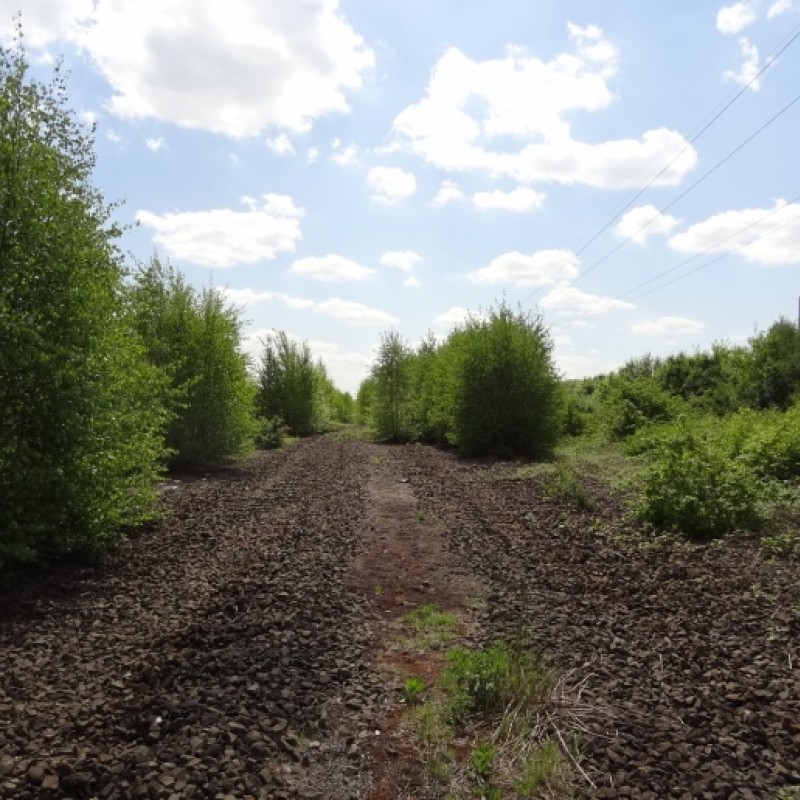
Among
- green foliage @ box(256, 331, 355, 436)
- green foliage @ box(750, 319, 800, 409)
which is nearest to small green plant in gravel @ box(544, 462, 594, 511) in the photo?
green foliage @ box(750, 319, 800, 409)

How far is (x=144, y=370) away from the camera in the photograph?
9.10 metres

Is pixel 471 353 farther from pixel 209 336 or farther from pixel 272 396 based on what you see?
pixel 272 396

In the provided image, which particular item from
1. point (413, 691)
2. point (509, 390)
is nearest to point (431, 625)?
point (413, 691)

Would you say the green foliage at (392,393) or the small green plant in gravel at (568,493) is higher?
the green foliage at (392,393)

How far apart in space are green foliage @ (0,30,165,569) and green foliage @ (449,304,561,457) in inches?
626

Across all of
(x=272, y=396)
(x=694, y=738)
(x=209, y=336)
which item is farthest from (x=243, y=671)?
(x=272, y=396)

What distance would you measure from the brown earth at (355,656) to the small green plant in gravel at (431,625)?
12cm

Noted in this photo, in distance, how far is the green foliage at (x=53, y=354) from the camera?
22.9ft

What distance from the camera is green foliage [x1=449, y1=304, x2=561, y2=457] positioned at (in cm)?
2283

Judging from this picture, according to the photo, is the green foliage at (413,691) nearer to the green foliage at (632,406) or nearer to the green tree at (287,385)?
the green foliage at (632,406)

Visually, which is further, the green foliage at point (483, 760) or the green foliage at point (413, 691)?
the green foliage at point (413, 691)

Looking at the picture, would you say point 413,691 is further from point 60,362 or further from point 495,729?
point 60,362

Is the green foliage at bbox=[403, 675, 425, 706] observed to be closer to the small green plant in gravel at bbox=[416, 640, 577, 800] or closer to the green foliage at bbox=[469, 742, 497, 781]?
the small green plant in gravel at bbox=[416, 640, 577, 800]

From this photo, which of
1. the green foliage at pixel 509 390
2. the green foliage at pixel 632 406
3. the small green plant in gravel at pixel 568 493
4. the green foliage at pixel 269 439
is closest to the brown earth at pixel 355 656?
the small green plant in gravel at pixel 568 493
